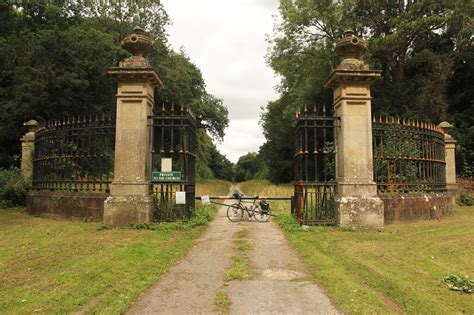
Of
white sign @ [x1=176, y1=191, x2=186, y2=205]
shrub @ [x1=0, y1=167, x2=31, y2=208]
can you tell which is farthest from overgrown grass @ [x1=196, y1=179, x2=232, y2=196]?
white sign @ [x1=176, y1=191, x2=186, y2=205]

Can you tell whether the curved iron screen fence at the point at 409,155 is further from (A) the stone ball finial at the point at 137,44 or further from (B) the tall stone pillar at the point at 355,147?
(A) the stone ball finial at the point at 137,44

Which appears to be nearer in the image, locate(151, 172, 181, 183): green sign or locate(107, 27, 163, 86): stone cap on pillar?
locate(107, 27, 163, 86): stone cap on pillar

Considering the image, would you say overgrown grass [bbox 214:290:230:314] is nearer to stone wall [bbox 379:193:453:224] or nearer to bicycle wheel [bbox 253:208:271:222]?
stone wall [bbox 379:193:453:224]

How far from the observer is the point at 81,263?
5.50 m

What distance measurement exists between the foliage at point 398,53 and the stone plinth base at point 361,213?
15248mm

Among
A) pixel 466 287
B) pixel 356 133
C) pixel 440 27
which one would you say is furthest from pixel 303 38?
pixel 466 287

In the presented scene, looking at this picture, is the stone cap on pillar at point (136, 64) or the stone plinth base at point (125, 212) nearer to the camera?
the stone plinth base at point (125, 212)

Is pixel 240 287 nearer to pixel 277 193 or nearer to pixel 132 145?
pixel 132 145

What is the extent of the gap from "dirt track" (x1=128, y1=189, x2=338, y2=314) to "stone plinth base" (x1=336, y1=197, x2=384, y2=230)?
2.29 metres

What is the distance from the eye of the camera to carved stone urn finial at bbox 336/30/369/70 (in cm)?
899

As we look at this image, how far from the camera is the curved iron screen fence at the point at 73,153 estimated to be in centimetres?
970

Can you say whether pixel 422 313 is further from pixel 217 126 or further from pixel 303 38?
pixel 217 126

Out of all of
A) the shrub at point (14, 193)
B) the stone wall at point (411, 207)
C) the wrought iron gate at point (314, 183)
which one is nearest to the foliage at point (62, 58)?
the shrub at point (14, 193)

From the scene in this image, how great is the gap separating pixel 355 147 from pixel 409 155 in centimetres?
229
